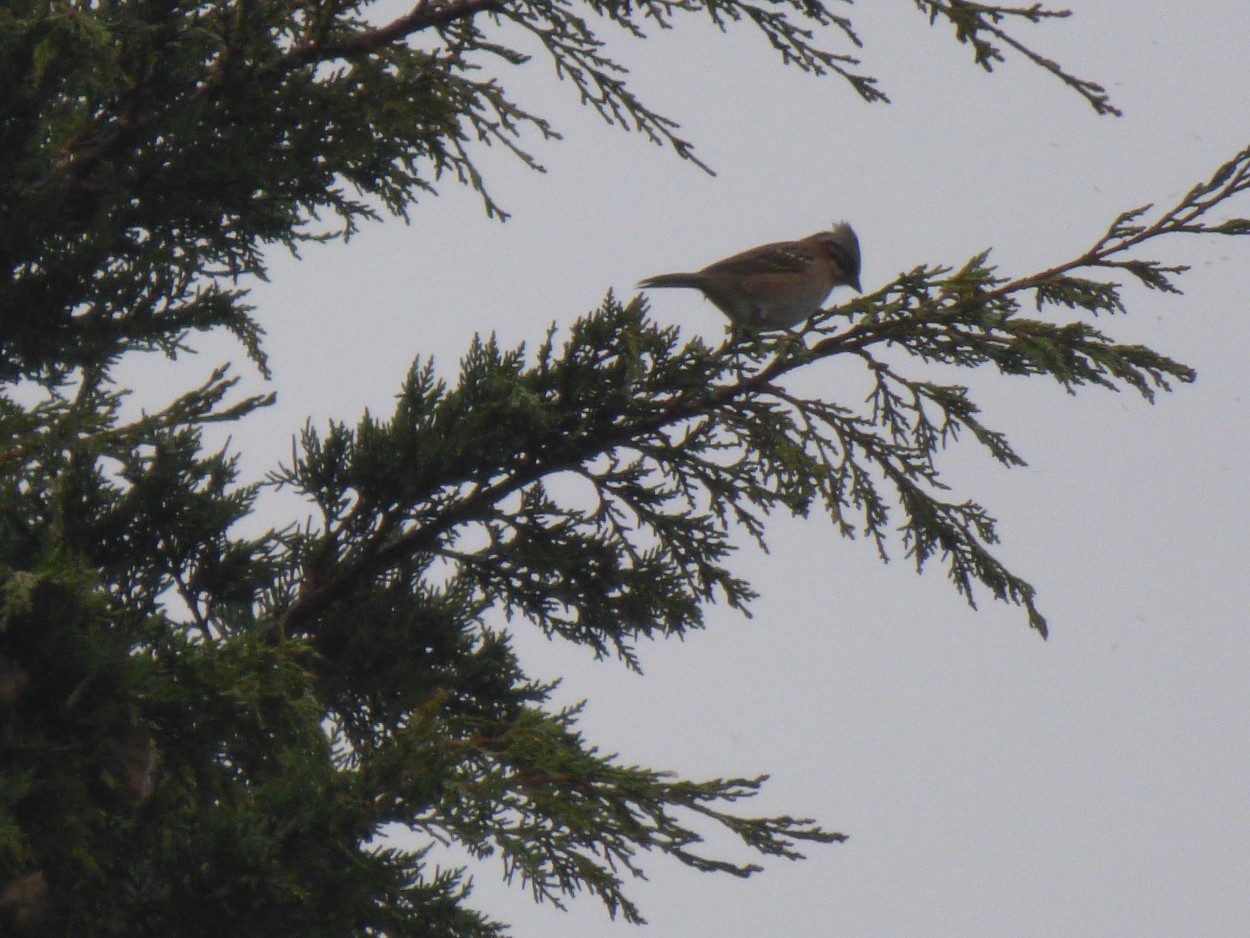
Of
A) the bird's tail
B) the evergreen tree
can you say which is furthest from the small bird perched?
the evergreen tree

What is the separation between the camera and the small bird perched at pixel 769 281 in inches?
267

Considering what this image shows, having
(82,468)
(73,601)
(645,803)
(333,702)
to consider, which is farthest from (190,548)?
(645,803)

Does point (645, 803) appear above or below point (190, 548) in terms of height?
below

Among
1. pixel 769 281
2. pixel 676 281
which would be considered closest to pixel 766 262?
pixel 769 281

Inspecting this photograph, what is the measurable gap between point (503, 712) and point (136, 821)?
1.51m

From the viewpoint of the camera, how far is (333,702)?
4176mm

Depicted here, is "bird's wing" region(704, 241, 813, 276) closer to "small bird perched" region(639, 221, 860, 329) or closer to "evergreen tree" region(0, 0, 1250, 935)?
"small bird perched" region(639, 221, 860, 329)

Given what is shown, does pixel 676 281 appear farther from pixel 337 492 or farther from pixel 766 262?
pixel 337 492

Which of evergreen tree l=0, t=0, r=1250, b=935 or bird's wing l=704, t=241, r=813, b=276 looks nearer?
evergreen tree l=0, t=0, r=1250, b=935

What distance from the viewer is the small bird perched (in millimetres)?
6777

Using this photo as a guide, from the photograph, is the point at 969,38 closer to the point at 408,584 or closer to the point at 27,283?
the point at 408,584

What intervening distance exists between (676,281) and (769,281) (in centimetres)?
51

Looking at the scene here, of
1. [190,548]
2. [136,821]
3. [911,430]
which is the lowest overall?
[136,821]

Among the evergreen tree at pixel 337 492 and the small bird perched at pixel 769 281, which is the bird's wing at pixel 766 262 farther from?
the evergreen tree at pixel 337 492
